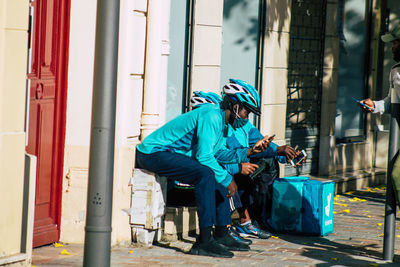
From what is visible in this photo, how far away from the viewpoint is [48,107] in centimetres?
757

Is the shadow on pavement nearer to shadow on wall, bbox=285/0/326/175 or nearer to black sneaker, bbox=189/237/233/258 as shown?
black sneaker, bbox=189/237/233/258

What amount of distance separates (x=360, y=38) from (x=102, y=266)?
33.9ft

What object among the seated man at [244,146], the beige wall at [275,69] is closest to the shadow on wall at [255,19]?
the beige wall at [275,69]

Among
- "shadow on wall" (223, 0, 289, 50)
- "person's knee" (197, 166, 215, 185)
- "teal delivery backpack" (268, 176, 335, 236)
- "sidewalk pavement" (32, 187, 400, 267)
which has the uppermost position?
"shadow on wall" (223, 0, 289, 50)

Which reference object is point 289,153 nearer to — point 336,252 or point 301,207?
point 301,207

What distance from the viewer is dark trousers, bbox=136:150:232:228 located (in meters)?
7.63

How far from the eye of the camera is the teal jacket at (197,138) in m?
7.65

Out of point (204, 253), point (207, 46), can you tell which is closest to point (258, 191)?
point (204, 253)

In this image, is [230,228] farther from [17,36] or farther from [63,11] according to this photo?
[17,36]

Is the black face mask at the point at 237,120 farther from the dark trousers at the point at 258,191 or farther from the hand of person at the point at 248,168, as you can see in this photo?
the dark trousers at the point at 258,191

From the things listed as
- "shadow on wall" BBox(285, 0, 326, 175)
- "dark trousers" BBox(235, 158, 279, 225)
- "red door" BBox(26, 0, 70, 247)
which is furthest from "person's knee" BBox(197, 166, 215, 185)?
"shadow on wall" BBox(285, 0, 326, 175)

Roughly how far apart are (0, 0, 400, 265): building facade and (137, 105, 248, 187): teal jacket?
11.6 inches

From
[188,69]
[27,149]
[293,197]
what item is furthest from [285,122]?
[27,149]

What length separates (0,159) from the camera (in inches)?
238
